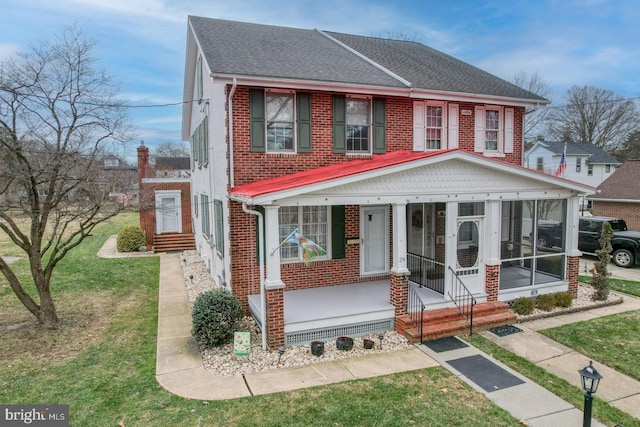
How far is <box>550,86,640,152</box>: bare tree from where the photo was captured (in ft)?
144

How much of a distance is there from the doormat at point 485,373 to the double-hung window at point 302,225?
4.35 metres

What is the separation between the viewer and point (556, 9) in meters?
16.0

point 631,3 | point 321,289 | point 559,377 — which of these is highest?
point 631,3

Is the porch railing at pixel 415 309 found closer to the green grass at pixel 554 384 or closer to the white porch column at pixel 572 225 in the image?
the green grass at pixel 554 384

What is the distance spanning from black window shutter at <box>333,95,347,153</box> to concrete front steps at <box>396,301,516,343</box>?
458 centimetres

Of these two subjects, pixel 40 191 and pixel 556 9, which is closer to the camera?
pixel 40 191

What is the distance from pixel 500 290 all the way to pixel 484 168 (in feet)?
10.2

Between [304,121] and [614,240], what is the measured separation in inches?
536

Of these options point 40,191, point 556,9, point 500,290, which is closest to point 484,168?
point 500,290

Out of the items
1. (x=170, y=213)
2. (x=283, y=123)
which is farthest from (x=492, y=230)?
(x=170, y=213)

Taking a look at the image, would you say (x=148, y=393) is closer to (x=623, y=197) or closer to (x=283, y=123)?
(x=283, y=123)

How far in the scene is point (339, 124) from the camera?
10.1 metres

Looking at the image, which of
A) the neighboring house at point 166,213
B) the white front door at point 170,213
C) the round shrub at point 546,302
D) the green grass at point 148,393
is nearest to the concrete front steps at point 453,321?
the round shrub at point 546,302

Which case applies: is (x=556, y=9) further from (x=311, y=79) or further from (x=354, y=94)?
(x=311, y=79)
